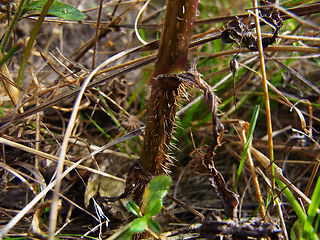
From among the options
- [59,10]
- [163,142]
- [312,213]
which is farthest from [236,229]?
[59,10]

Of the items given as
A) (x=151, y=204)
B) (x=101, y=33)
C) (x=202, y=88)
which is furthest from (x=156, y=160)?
(x=101, y=33)

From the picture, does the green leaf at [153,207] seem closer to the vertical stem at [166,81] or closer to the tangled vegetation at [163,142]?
the tangled vegetation at [163,142]

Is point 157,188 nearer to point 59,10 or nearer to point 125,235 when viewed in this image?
point 125,235

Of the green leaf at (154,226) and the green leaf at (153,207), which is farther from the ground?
the green leaf at (153,207)

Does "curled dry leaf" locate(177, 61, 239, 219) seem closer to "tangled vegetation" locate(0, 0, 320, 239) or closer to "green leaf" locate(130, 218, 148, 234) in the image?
"tangled vegetation" locate(0, 0, 320, 239)

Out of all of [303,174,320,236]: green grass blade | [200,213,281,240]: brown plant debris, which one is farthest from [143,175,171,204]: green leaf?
[303,174,320,236]: green grass blade

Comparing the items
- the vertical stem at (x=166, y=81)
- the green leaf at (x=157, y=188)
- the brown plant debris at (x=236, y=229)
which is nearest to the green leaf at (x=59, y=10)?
the vertical stem at (x=166, y=81)

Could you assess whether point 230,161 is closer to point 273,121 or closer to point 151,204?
point 273,121
